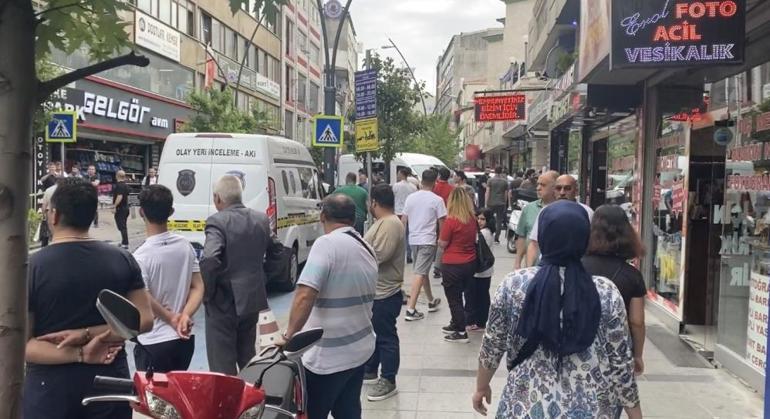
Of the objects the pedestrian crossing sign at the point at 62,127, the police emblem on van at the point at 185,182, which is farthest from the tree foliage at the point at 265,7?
the pedestrian crossing sign at the point at 62,127

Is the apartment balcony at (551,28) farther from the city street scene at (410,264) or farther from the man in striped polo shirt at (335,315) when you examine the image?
the man in striped polo shirt at (335,315)

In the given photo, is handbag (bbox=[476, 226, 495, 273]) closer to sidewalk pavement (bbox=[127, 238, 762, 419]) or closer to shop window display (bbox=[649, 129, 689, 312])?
sidewalk pavement (bbox=[127, 238, 762, 419])

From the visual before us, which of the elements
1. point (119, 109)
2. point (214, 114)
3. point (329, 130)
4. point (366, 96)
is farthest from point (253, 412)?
point (214, 114)

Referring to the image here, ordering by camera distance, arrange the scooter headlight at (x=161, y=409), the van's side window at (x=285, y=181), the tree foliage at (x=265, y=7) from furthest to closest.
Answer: the van's side window at (x=285, y=181)
the tree foliage at (x=265, y=7)
the scooter headlight at (x=161, y=409)

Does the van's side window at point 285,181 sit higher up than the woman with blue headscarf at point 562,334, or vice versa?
the van's side window at point 285,181

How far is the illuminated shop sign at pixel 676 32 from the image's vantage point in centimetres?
591

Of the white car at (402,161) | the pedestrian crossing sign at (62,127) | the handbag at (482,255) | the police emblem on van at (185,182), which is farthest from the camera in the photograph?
the white car at (402,161)

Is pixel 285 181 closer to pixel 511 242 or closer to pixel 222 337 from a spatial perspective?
pixel 222 337

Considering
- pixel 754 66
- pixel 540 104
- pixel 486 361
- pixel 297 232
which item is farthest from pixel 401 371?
pixel 540 104

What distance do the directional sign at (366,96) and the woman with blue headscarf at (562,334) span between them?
35.1 feet

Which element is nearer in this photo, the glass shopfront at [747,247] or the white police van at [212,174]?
the glass shopfront at [747,247]

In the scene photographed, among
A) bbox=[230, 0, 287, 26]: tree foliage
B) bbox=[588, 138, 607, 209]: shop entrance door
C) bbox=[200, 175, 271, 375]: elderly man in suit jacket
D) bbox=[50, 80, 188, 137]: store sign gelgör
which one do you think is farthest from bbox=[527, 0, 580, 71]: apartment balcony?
bbox=[50, 80, 188, 137]: store sign gelgör

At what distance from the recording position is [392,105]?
20375 millimetres

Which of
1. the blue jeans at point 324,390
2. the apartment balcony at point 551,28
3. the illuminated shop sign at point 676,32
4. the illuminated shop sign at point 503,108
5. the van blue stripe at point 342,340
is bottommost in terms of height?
the blue jeans at point 324,390
